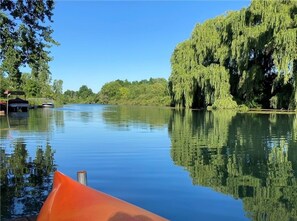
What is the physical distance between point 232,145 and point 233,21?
25689 millimetres

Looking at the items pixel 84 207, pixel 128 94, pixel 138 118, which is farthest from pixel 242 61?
pixel 128 94

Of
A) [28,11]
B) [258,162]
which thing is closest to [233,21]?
[258,162]

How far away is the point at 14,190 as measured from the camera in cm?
671

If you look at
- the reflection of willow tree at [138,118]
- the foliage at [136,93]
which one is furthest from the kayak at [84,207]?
the foliage at [136,93]

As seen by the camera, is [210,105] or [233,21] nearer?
[233,21]

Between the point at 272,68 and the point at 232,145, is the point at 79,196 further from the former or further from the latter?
the point at 272,68

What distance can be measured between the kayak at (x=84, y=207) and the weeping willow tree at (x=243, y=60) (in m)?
29.4

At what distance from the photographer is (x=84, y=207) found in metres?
3.12

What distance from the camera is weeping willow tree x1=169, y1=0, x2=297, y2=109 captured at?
31.2 m

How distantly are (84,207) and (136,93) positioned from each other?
322ft

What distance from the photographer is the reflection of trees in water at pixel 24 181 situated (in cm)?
568

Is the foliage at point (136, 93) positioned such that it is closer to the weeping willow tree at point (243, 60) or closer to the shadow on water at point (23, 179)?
the weeping willow tree at point (243, 60)

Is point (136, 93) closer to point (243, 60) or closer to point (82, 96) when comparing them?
point (82, 96)

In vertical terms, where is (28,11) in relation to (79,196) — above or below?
above
